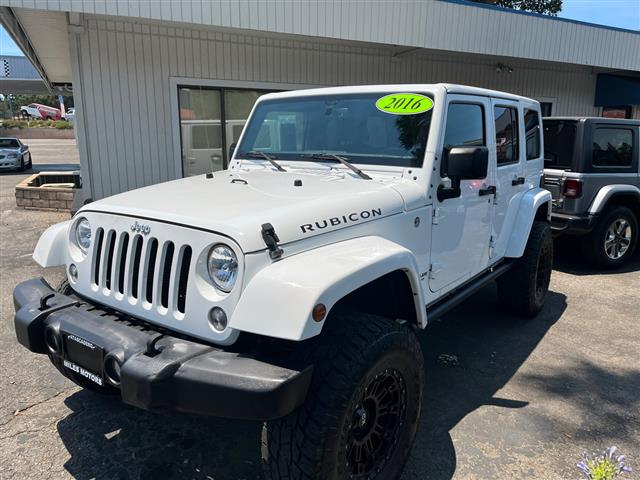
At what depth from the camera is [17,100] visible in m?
84.1

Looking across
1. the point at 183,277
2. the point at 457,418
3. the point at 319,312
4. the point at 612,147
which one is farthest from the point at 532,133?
the point at 183,277

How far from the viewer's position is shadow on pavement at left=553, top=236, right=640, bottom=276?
6.61 metres

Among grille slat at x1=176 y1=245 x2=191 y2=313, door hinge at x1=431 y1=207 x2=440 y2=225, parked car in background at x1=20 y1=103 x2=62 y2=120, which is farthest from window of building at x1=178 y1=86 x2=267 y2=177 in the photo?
parked car in background at x1=20 y1=103 x2=62 y2=120

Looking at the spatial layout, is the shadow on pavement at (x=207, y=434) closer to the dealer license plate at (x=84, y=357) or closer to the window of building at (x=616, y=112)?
the dealer license plate at (x=84, y=357)

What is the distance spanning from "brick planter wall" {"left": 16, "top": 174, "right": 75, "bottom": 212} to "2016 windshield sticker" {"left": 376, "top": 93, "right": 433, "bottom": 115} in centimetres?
898

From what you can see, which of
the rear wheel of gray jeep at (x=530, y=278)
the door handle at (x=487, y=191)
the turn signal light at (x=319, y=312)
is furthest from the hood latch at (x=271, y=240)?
the rear wheel of gray jeep at (x=530, y=278)

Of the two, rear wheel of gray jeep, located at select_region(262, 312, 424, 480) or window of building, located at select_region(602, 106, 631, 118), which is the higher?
window of building, located at select_region(602, 106, 631, 118)

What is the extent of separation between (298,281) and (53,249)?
5.61 feet

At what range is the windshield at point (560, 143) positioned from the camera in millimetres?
6363

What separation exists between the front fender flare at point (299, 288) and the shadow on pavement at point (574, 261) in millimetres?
5248

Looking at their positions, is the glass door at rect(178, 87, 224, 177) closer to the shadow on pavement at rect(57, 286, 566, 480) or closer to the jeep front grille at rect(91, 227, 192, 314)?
the shadow on pavement at rect(57, 286, 566, 480)

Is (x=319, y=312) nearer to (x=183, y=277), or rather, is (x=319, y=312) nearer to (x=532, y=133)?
(x=183, y=277)

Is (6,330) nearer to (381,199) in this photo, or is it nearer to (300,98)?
Answer: (300,98)

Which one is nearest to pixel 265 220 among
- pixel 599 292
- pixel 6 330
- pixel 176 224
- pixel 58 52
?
pixel 176 224
